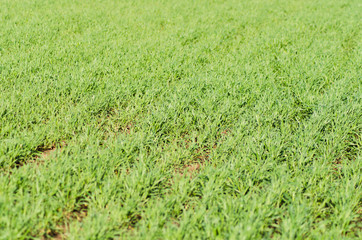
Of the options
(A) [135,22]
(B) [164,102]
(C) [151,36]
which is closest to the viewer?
(B) [164,102]

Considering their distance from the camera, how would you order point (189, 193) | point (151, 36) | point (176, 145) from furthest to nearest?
point (151, 36) < point (176, 145) < point (189, 193)

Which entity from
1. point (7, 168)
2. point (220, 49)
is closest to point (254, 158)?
point (7, 168)

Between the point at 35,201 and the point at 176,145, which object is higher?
the point at 35,201

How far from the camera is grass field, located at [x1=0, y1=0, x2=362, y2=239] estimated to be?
2.00 metres

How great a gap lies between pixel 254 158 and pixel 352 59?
3951 millimetres

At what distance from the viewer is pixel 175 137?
3.14 metres

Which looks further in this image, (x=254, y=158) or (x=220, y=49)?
(x=220, y=49)

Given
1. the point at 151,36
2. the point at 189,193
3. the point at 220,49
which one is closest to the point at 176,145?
the point at 189,193

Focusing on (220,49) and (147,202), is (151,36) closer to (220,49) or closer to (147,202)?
(220,49)

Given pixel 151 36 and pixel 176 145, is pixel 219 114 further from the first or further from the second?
pixel 151 36

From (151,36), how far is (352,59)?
4.04m

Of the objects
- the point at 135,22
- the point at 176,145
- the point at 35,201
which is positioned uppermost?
the point at 135,22

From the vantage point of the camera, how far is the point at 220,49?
5.95 meters

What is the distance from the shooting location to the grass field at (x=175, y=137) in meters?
2.00
